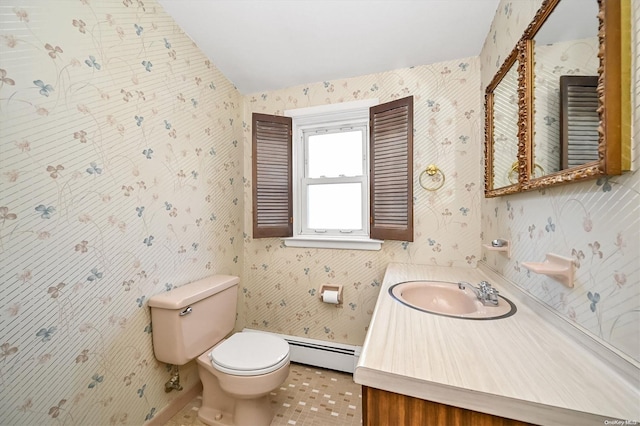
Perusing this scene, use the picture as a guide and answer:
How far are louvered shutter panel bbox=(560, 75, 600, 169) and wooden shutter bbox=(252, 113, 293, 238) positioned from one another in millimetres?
1671

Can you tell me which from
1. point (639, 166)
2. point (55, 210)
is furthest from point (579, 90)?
point (55, 210)

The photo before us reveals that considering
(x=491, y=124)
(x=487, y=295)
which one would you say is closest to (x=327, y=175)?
(x=491, y=124)

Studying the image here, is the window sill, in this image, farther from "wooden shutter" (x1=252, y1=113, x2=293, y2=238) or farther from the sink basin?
the sink basin

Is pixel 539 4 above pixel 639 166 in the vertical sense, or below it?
above

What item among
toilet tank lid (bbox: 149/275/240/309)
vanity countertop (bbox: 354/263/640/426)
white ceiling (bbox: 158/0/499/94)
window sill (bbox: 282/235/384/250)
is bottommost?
toilet tank lid (bbox: 149/275/240/309)

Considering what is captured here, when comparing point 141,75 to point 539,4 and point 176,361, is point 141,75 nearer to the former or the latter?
point 176,361

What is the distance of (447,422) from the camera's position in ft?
1.86

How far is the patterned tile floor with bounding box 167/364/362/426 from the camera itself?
1452mm

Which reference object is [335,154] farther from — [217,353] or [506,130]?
[217,353]

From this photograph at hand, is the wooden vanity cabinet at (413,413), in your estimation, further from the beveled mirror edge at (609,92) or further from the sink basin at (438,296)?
the beveled mirror edge at (609,92)

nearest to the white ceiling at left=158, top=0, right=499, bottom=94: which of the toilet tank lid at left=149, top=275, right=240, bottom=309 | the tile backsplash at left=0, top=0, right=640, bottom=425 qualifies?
the tile backsplash at left=0, top=0, right=640, bottom=425

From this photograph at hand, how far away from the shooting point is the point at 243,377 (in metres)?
1.23

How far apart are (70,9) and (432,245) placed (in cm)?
222

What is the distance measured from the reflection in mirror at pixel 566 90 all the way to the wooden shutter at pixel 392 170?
0.78m
